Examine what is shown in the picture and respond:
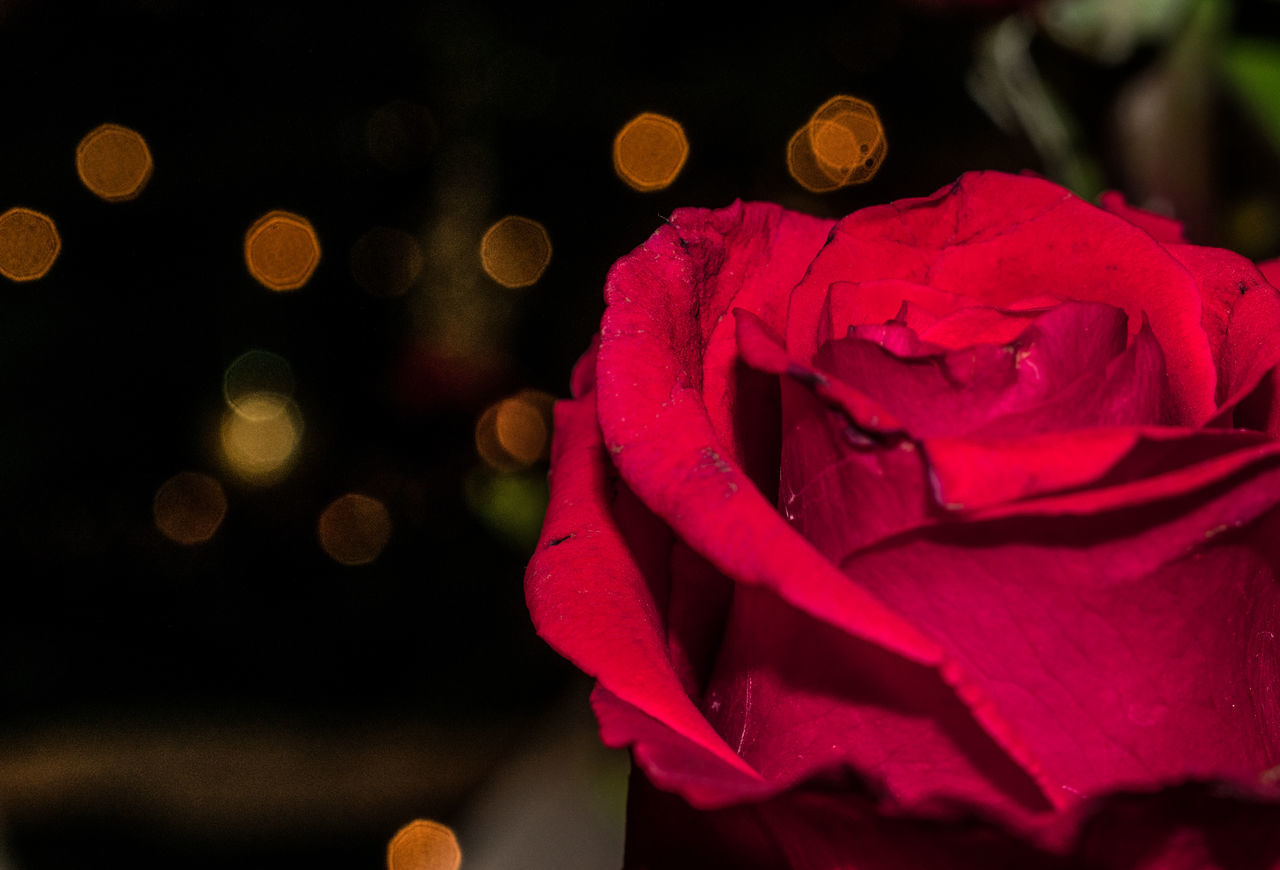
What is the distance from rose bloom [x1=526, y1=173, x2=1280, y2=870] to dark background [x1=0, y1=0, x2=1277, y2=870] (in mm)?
321

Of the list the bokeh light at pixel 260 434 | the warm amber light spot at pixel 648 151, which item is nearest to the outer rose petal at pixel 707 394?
the warm amber light spot at pixel 648 151

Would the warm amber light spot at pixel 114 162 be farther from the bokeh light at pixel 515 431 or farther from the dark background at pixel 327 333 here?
the bokeh light at pixel 515 431

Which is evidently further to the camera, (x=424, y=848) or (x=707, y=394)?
(x=424, y=848)

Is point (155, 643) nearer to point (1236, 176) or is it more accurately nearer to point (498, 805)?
point (498, 805)

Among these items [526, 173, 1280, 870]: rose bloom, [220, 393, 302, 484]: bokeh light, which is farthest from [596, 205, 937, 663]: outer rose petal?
[220, 393, 302, 484]: bokeh light

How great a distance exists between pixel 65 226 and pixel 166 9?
11cm

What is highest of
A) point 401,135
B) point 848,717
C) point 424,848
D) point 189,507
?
point 401,135

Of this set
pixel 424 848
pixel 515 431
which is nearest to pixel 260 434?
pixel 515 431

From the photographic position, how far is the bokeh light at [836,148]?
57 cm

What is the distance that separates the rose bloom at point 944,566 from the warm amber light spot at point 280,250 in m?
0.36

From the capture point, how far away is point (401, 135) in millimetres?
548

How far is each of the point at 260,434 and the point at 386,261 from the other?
0.12 m

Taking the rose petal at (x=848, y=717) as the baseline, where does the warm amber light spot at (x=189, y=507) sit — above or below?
above

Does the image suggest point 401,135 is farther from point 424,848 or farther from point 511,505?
point 424,848
